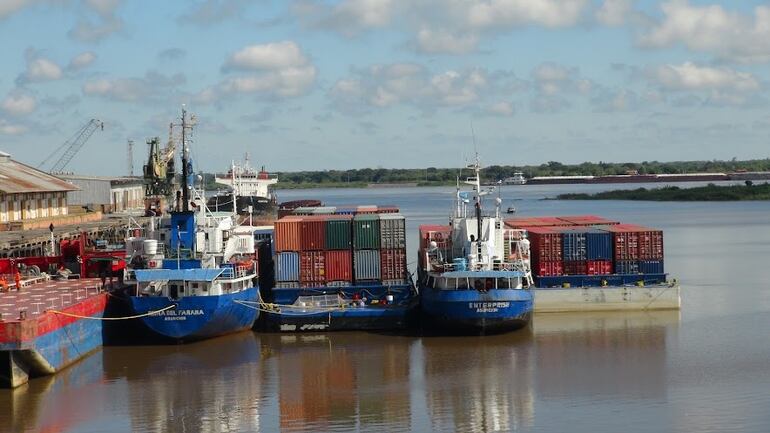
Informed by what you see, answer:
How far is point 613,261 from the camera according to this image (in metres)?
49.7

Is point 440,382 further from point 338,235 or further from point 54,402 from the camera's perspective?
point 54,402

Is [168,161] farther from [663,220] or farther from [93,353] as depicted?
[663,220]

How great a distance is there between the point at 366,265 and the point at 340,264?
3.82 feet

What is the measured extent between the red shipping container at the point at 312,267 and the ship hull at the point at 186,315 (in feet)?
13.1

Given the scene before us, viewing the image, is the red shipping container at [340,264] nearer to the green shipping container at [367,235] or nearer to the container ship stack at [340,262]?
the container ship stack at [340,262]

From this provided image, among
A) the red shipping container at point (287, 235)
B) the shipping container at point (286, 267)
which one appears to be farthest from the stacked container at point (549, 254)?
the shipping container at point (286, 267)

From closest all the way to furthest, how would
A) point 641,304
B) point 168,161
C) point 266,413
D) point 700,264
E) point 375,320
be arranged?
1. point 266,413
2. point 375,320
3. point 641,304
4. point 168,161
5. point 700,264

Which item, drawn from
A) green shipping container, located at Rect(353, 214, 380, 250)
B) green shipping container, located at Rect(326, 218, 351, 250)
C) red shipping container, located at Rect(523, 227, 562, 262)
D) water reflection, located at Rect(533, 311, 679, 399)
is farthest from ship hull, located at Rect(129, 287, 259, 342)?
red shipping container, located at Rect(523, 227, 562, 262)

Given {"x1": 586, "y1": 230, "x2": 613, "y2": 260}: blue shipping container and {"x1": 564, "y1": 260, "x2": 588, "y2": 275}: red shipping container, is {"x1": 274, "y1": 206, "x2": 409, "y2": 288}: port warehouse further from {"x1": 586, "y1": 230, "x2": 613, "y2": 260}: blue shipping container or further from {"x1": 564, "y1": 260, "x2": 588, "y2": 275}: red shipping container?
{"x1": 586, "y1": 230, "x2": 613, "y2": 260}: blue shipping container

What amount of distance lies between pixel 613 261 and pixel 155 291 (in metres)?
21.4

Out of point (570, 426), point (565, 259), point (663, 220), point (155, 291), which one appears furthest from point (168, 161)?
point (663, 220)

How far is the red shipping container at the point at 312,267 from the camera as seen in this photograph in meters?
46.6

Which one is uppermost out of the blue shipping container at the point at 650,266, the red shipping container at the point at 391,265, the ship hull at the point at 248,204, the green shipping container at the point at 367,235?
the ship hull at the point at 248,204

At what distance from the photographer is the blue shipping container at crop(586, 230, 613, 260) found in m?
49.5
